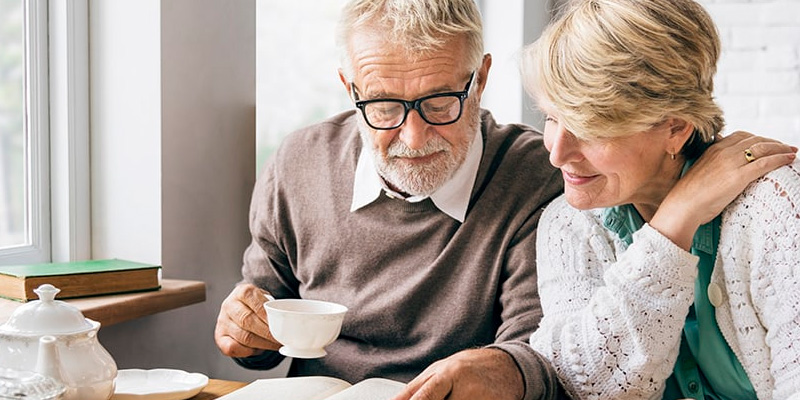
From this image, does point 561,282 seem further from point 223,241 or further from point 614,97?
point 223,241

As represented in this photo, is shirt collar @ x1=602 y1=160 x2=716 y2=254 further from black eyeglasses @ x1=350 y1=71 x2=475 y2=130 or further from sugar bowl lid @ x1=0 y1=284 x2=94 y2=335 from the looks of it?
sugar bowl lid @ x1=0 y1=284 x2=94 y2=335

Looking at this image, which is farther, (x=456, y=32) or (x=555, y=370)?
(x=456, y=32)

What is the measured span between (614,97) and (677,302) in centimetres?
32

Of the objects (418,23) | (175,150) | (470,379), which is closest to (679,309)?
(470,379)

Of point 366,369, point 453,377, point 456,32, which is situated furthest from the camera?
point 366,369

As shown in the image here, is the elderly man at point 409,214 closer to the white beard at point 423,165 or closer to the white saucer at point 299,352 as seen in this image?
the white beard at point 423,165

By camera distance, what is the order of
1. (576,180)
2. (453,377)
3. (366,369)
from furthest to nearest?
(366,369)
(576,180)
(453,377)

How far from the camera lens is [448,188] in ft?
5.86

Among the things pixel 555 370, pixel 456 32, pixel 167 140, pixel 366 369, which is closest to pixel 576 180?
pixel 555 370

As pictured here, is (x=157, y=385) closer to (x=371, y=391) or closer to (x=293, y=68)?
(x=371, y=391)

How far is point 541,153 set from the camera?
72.6 inches

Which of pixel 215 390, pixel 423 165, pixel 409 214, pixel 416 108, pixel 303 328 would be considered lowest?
pixel 215 390

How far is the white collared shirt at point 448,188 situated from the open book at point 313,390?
1.46 feet

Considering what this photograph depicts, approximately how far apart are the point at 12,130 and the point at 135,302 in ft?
1.62
